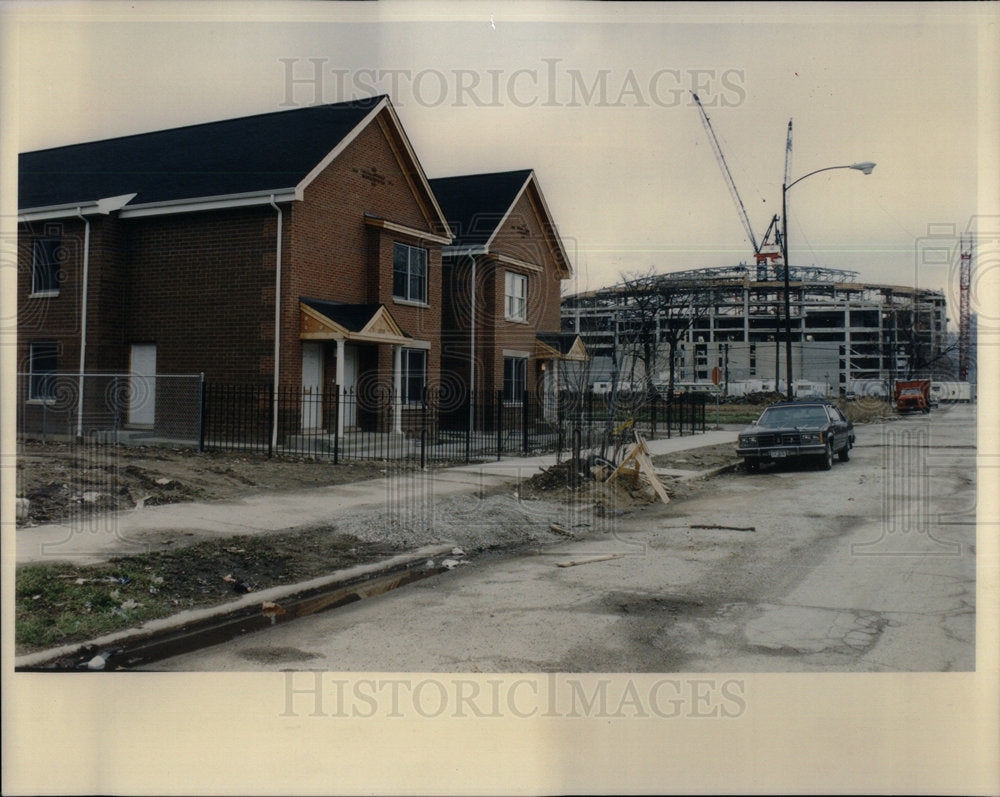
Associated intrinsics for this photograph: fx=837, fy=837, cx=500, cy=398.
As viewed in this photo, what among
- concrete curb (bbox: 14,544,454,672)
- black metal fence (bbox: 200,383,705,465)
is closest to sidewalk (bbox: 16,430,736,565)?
black metal fence (bbox: 200,383,705,465)

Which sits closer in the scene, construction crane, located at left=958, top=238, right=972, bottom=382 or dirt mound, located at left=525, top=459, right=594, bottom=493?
construction crane, located at left=958, top=238, right=972, bottom=382

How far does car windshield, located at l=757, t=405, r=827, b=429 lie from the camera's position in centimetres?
1439

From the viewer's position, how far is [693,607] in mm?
6949

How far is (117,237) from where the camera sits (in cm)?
1923

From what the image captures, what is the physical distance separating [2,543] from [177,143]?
18.3m

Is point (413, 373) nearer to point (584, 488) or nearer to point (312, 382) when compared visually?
point (312, 382)

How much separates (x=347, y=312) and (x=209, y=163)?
4.93m

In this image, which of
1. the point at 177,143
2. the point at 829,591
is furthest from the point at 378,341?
the point at 829,591

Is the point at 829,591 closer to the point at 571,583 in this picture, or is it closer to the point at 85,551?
the point at 571,583

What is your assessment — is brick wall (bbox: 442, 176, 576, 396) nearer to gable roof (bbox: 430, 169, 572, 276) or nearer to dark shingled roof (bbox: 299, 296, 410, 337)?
gable roof (bbox: 430, 169, 572, 276)

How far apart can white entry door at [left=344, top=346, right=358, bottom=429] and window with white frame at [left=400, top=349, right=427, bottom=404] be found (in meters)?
1.45

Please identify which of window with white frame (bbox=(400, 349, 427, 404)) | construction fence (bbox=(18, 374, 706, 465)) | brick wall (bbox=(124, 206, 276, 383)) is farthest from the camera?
window with white frame (bbox=(400, 349, 427, 404))

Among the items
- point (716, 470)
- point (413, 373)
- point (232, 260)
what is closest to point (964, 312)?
point (716, 470)

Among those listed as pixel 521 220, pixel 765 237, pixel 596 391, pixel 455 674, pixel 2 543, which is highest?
pixel 521 220
